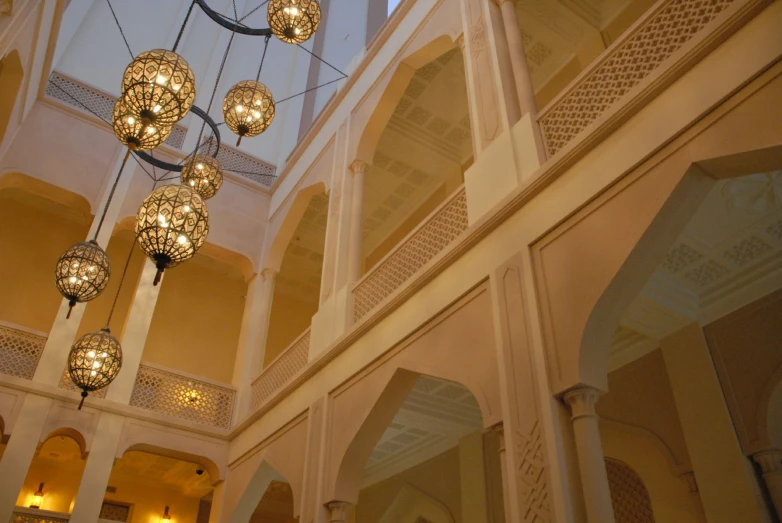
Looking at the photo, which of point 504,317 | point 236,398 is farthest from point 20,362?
point 504,317

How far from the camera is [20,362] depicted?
24.2 feet

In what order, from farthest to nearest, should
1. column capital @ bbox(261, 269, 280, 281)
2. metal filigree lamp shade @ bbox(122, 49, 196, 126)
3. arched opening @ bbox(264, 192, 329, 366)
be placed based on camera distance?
arched opening @ bbox(264, 192, 329, 366) → column capital @ bbox(261, 269, 280, 281) → metal filigree lamp shade @ bbox(122, 49, 196, 126)

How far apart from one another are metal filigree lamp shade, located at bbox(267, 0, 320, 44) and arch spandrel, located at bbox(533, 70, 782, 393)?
2.89 m

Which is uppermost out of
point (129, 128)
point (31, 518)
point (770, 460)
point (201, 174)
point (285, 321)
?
point (285, 321)

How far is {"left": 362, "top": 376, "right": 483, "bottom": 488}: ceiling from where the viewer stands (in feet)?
22.3

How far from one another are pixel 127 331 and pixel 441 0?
17.6ft

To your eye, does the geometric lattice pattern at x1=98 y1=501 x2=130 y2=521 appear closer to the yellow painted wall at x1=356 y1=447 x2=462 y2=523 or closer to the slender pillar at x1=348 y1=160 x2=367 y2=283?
the yellow painted wall at x1=356 y1=447 x2=462 y2=523

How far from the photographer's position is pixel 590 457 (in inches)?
131

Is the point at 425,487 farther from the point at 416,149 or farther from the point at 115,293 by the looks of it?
the point at 115,293

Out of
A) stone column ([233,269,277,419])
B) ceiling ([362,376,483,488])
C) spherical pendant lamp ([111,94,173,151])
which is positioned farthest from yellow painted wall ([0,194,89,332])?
spherical pendant lamp ([111,94,173,151])

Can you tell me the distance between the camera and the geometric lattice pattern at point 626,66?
3824mm

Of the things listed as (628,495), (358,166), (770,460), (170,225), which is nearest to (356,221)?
(358,166)

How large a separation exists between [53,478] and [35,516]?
3.13 metres

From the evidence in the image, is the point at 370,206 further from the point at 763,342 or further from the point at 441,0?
the point at 763,342
